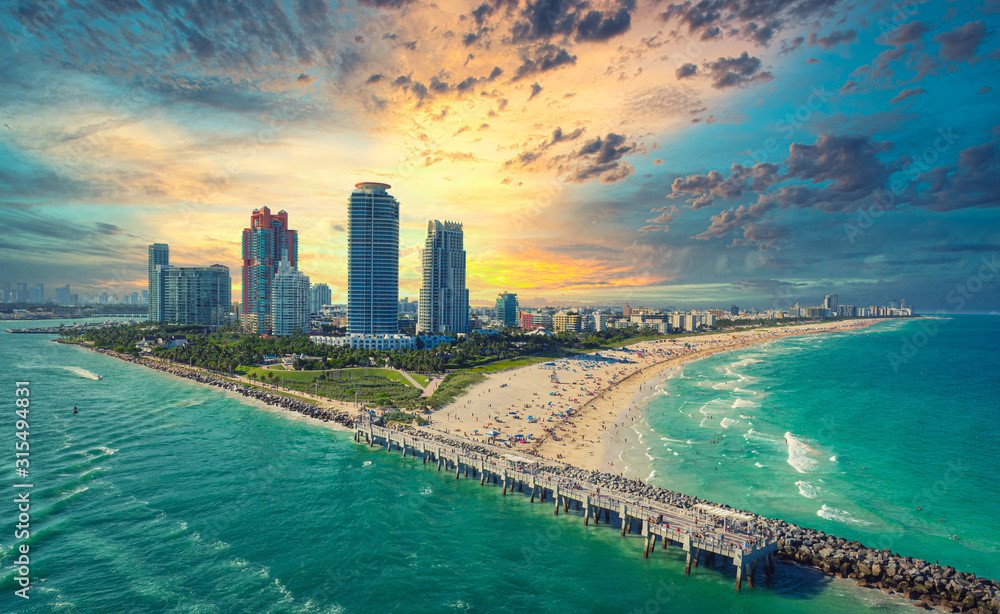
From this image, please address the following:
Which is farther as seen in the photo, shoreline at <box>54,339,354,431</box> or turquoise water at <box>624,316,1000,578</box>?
shoreline at <box>54,339,354,431</box>

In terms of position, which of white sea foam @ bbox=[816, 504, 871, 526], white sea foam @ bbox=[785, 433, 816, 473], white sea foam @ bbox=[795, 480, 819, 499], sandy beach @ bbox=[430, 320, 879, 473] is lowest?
white sea foam @ bbox=[816, 504, 871, 526]

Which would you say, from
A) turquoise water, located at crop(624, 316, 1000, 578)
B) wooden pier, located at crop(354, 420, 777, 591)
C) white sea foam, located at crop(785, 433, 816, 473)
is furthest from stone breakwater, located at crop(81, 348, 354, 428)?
white sea foam, located at crop(785, 433, 816, 473)

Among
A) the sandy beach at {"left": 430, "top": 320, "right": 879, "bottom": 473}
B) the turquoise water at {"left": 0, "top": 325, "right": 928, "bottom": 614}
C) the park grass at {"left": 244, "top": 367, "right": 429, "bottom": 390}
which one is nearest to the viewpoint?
the turquoise water at {"left": 0, "top": 325, "right": 928, "bottom": 614}

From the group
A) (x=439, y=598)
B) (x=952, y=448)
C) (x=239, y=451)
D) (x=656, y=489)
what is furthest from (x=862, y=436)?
(x=239, y=451)

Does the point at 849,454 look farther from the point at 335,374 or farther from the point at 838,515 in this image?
the point at 335,374

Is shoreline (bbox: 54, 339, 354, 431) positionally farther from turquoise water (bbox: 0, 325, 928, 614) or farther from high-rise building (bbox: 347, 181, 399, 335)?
high-rise building (bbox: 347, 181, 399, 335)

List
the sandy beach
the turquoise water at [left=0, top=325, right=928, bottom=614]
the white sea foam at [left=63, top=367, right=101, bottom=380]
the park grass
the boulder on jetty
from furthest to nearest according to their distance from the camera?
1. the white sea foam at [left=63, top=367, right=101, bottom=380]
2. the park grass
3. the sandy beach
4. the turquoise water at [left=0, top=325, right=928, bottom=614]
5. the boulder on jetty

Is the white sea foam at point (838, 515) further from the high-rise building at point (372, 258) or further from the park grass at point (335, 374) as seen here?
the high-rise building at point (372, 258)
